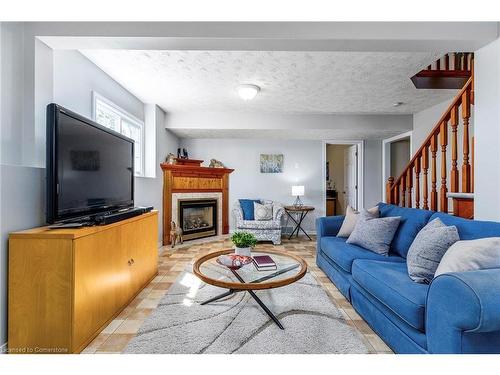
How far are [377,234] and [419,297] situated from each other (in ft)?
3.39

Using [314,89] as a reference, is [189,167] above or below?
below

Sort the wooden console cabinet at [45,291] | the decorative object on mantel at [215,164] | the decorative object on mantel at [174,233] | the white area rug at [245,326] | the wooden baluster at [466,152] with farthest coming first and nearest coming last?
1. the decorative object on mantel at [215,164]
2. the decorative object on mantel at [174,233]
3. the wooden baluster at [466,152]
4. the white area rug at [245,326]
5. the wooden console cabinet at [45,291]

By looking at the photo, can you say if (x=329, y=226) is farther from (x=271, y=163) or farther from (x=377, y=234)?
(x=271, y=163)

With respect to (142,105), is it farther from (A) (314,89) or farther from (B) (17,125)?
(A) (314,89)

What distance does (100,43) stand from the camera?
5.95 feet

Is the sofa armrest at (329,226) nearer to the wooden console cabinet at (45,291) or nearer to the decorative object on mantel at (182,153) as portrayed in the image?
the wooden console cabinet at (45,291)

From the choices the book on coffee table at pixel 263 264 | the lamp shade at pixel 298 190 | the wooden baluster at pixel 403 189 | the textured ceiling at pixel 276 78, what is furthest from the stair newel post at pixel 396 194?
the book on coffee table at pixel 263 264

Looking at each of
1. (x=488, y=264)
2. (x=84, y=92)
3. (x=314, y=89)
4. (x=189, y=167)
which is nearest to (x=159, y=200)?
(x=189, y=167)

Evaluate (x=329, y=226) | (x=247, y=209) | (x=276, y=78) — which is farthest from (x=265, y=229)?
(x=276, y=78)

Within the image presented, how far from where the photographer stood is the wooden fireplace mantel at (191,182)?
425 centimetres

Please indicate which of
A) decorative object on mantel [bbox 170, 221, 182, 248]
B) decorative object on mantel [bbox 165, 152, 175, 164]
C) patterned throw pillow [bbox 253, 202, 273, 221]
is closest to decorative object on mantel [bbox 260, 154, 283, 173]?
patterned throw pillow [bbox 253, 202, 273, 221]

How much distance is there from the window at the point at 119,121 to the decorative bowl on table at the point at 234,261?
209 cm
